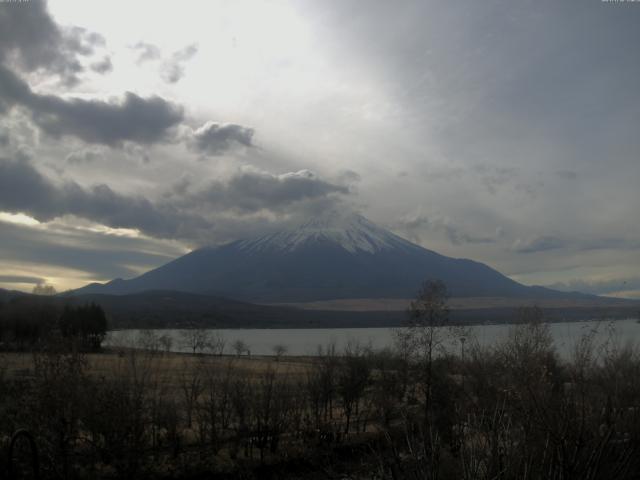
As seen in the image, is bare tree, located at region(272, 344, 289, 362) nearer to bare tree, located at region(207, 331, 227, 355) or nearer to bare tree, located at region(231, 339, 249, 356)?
bare tree, located at region(231, 339, 249, 356)

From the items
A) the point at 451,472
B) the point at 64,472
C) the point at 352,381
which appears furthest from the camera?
the point at 352,381

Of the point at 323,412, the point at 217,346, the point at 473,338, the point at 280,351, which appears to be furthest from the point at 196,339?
the point at 473,338

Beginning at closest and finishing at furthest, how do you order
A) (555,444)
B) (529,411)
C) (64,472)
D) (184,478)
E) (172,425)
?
(555,444), (529,411), (64,472), (184,478), (172,425)

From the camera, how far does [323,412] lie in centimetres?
2725

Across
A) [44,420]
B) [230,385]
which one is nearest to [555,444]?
[44,420]

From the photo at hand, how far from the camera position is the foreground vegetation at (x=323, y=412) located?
322 inches

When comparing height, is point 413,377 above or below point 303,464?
above

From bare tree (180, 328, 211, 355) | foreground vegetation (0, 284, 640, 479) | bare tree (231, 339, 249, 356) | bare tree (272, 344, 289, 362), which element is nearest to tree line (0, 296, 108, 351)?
bare tree (180, 328, 211, 355)

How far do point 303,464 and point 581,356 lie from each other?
1440cm

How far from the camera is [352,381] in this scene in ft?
91.9

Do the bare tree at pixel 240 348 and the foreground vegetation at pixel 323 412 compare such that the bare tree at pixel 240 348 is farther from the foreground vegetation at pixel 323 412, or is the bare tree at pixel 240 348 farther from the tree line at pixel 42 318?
the foreground vegetation at pixel 323 412

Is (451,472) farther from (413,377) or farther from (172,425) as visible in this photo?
(413,377)

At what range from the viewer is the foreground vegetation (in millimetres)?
8173

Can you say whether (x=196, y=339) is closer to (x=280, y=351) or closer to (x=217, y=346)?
(x=217, y=346)
